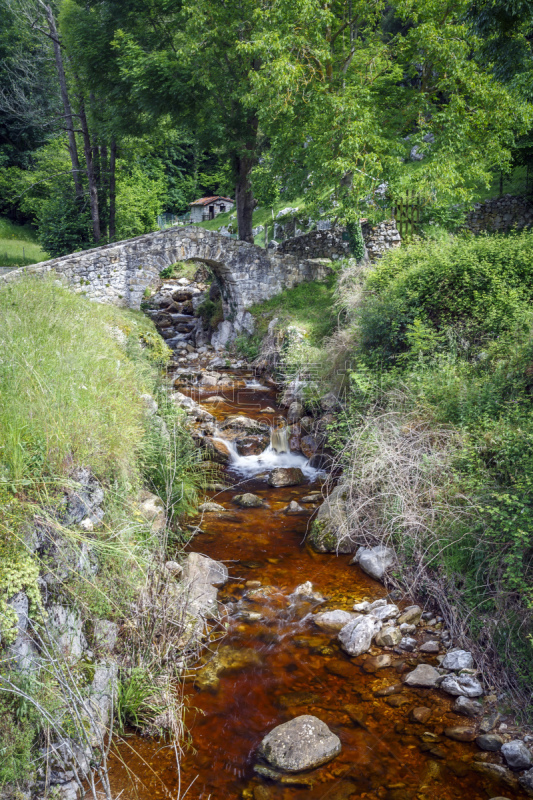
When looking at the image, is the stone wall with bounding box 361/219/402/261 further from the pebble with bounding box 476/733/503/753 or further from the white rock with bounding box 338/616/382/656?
the pebble with bounding box 476/733/503/753

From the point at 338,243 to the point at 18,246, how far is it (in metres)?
15.7

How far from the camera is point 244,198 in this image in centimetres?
1800

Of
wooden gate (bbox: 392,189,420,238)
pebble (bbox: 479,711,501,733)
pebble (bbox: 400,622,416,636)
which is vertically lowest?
pebble (bbox: 400,622,416,636)

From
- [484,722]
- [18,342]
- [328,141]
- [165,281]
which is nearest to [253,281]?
[328,141]

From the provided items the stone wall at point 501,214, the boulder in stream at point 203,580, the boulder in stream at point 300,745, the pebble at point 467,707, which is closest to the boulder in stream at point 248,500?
the boulder in stream at point 203,580

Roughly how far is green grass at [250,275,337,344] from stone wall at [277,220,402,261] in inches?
51.6

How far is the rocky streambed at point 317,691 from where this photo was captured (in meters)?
3.80

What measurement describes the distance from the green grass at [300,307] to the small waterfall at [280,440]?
12.4 ft

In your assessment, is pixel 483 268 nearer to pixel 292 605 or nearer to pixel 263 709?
pixel 292 605

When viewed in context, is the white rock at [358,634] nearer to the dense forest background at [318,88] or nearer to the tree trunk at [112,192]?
the dense forest background at [318,88]

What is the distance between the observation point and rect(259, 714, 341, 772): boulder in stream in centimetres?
391

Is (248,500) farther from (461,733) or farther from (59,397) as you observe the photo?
(461,733)

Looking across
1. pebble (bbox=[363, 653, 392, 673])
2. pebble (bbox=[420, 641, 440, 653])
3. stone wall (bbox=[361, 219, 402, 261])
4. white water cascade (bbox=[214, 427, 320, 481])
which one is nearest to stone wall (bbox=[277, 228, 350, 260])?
stone wall (bbox=[361, 219, 402, 261])

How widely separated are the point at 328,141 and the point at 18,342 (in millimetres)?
9518
